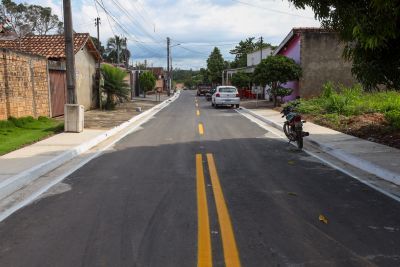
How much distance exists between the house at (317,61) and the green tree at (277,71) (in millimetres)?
1326

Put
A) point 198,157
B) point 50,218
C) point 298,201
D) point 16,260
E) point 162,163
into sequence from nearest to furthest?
1. point 16,260
2. point 50,218
3. point 298,201
4. point 162,163
5. point 198,157

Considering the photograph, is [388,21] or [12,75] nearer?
[388,21]

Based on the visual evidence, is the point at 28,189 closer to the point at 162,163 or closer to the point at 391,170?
the point at 162,163

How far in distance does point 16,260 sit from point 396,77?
787cm

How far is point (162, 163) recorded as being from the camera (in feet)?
32.6

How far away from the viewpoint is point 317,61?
29938 millimetres

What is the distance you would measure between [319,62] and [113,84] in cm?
1370

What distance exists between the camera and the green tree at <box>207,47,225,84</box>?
86.7 metres

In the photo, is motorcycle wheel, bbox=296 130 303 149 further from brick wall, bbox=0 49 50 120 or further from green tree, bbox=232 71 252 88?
green tree, bbox=232 71 252 88

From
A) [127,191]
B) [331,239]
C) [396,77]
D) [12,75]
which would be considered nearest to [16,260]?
[127,191]

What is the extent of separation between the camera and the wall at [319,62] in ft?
97.5

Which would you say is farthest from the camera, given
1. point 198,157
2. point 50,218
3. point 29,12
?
point 29,12

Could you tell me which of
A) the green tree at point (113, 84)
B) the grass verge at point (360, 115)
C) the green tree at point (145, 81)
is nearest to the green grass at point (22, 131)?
the grass verge at point (360, 115)

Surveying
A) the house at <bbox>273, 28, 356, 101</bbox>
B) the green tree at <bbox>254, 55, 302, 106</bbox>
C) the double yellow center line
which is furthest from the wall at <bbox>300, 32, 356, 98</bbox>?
the double yellow center line
